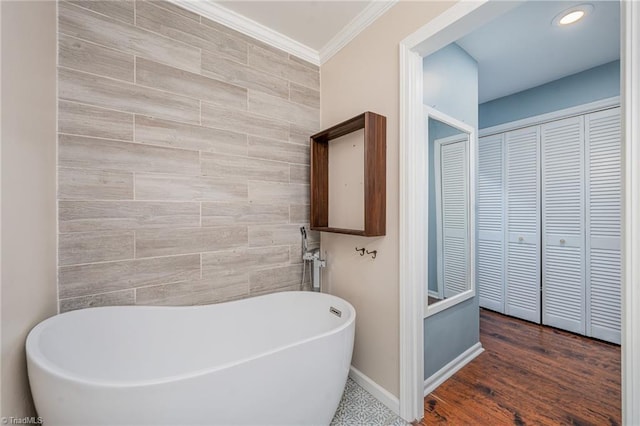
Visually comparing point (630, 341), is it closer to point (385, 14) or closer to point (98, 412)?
point (98, 412)

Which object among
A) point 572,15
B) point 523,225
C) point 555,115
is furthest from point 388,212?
point 555,115

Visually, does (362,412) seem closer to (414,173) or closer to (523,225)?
(414,173)

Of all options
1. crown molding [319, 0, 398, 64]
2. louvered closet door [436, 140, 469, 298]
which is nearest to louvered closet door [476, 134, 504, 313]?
louvered closet door [436, 140, 469, 298]

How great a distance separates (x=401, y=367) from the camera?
158 centimetres

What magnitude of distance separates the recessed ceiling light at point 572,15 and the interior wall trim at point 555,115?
3.42 feet

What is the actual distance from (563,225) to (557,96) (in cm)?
140

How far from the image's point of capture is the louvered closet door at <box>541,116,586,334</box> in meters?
2.68

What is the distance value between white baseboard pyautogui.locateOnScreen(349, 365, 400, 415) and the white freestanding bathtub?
1.53 feet

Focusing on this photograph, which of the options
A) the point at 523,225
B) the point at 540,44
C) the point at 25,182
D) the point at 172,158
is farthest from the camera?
the point at 523,225

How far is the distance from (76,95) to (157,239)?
2.86 ft

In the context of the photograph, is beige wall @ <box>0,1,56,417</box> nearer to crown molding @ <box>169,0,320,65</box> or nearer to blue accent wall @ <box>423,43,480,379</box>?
crown molding @ <box>169,0,320,65</box>

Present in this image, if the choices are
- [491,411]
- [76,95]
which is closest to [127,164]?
[76,95]

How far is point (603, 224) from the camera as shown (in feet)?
8.32

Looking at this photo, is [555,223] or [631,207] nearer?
[631,207]
